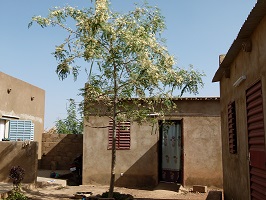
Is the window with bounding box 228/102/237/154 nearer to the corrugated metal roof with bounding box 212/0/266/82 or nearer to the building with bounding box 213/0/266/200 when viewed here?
the building with bounding box 213/0/266/200

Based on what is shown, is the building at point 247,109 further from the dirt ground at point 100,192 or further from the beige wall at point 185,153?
the beige wall at point 185,153

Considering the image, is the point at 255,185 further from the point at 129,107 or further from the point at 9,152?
the point at 9,152

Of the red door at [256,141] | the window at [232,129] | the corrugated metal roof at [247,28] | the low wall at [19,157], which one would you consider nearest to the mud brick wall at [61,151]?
the low wall at [19,157]

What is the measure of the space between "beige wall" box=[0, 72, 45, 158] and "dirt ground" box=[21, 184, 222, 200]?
4.74 m

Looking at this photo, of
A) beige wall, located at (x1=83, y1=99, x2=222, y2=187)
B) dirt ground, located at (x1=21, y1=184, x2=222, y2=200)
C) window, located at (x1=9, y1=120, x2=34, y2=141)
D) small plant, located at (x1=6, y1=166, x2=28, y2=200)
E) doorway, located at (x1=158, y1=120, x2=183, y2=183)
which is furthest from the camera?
window, located at (x1=9, y1=120, x2=34, y2=141)

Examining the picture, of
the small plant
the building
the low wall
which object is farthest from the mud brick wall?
the building

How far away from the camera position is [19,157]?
11.5 meters

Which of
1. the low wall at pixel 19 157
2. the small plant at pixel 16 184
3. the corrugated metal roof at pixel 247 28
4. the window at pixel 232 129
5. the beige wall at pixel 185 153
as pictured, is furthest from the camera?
the beige wall at pixel 185 153

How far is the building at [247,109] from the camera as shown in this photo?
197 inches

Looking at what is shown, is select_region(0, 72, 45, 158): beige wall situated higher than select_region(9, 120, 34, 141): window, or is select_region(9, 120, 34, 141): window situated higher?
select_region(0, 72, 45, 158): beige wall

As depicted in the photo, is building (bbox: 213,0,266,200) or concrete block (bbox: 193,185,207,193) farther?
concrete block (bbox: 193,185,207,193)

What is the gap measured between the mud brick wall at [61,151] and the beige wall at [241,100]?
957cm

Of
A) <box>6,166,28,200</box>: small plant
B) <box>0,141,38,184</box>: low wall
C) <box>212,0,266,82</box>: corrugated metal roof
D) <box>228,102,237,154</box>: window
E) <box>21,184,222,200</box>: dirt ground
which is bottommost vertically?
<box>21,184,222,200</box>: dirt ground

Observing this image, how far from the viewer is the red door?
16.7ft
